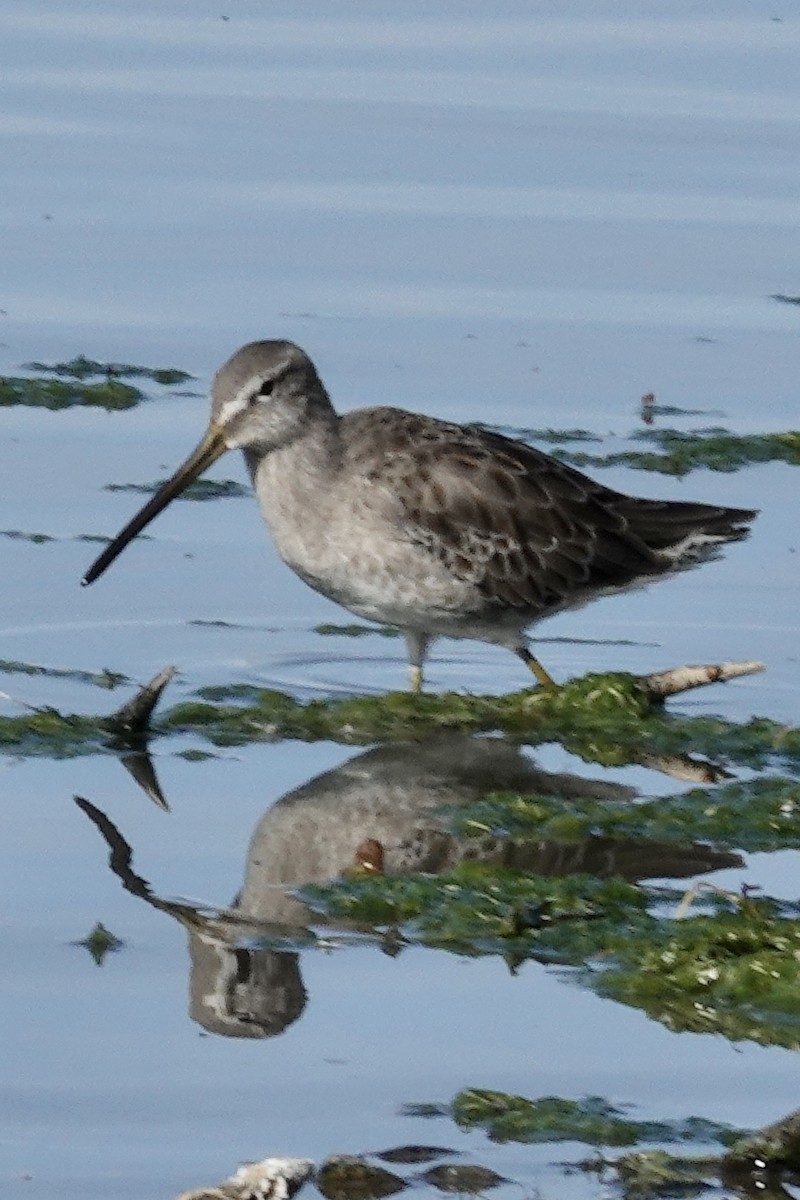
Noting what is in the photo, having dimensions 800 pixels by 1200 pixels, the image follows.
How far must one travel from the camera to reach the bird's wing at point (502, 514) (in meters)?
9.34

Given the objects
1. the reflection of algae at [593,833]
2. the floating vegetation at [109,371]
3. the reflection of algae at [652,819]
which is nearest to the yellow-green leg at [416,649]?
the reflection of algae at [593,833]

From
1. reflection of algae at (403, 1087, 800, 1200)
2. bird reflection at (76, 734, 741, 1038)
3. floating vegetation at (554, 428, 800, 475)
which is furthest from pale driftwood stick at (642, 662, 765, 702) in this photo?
reflection of algae at (403, 1087, 800, 1200)

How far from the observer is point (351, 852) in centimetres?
750

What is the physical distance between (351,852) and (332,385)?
179 inches

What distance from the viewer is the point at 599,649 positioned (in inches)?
388

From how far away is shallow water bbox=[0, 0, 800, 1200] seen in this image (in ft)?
20.1

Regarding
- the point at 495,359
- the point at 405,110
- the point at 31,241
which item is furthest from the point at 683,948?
the point at 405,110

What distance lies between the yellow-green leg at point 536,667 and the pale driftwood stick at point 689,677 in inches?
12.7

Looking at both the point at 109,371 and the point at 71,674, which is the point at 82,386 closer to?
the point at 109,371

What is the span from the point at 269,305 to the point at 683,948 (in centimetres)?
638

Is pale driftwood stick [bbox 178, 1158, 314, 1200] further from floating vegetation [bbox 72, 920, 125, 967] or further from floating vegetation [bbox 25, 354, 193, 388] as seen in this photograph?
floating vegetation [bbox 25, 354, 193, 388]

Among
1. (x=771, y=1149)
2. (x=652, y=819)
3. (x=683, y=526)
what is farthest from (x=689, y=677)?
(x=771, y=1149)

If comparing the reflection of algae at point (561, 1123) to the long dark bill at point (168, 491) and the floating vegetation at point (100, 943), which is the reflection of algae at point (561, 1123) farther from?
the long dark bill at point (168, 491)

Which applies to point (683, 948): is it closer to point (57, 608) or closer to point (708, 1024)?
point (708, 1024)
